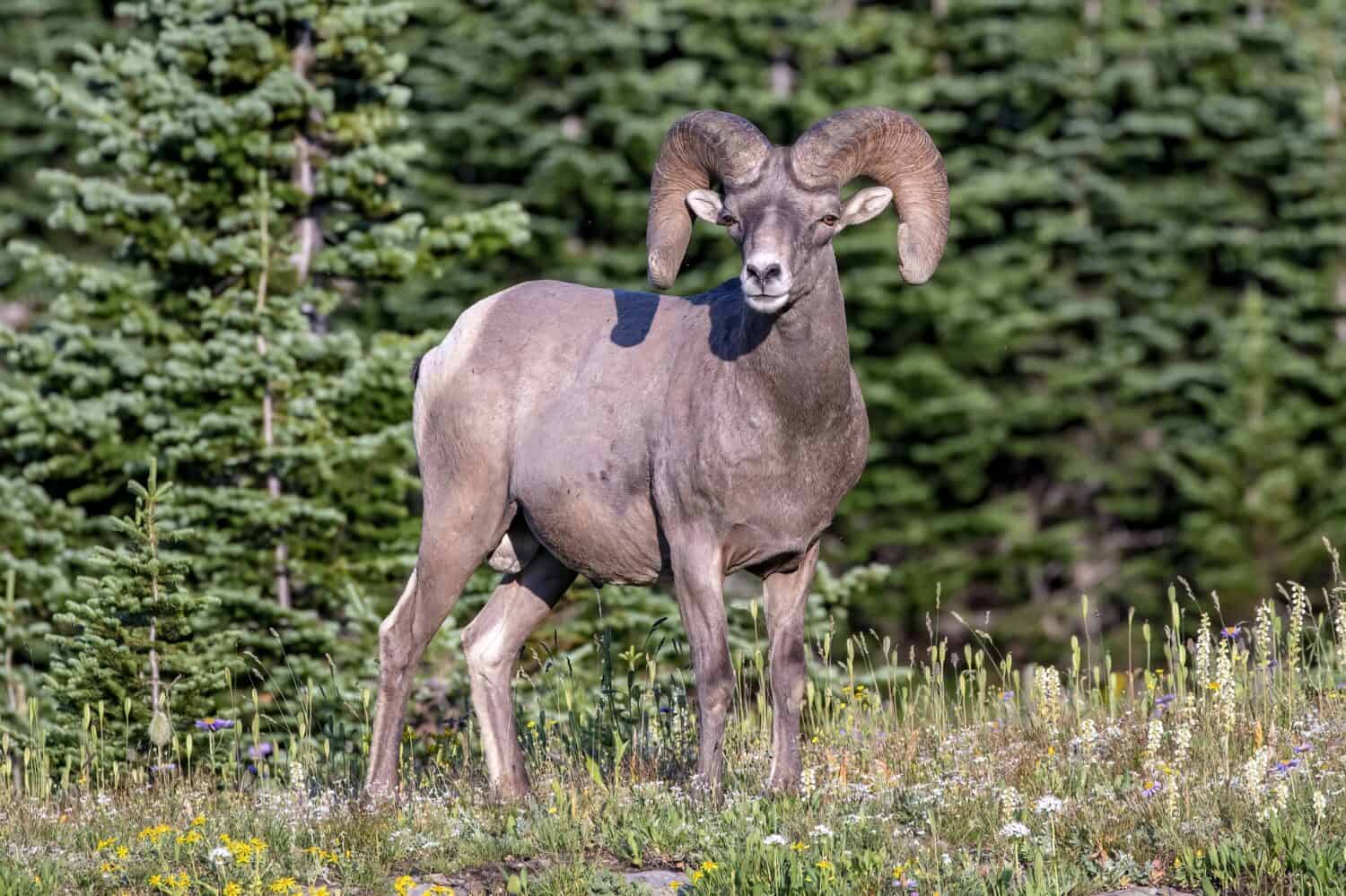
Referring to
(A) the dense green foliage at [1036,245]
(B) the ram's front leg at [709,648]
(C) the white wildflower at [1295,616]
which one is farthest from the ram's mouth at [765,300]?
(A) the dense green foliage at [1036,245]

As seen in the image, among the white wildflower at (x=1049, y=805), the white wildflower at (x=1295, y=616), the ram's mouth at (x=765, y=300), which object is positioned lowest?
the white wildflower at (x=1049, y=805)

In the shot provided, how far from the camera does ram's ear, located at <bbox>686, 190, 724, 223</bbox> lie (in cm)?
872

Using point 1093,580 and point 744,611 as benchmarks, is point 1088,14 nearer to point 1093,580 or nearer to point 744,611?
point 1093,580

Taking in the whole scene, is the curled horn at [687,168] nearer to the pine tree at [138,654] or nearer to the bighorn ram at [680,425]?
the bighorn ram at [680,425]

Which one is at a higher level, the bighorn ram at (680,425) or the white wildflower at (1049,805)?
the bighorn ram at (680,425)

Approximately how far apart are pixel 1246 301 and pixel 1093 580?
484 cm

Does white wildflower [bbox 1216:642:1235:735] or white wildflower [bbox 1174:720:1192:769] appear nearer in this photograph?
white wildflower [bbox 1174:720:1192:769]

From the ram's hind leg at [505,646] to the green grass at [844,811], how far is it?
0.57 ft

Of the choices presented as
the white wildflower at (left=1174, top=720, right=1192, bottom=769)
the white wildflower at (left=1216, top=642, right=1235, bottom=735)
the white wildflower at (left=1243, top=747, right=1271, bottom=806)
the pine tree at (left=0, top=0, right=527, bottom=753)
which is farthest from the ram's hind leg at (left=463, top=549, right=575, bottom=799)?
the pine tree at (left=0, top=0, right=527, bottom=753)

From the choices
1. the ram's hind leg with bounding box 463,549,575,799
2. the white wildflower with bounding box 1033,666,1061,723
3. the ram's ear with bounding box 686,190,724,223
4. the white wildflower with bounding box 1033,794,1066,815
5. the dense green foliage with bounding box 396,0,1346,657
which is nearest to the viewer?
the white wildflower with bounding box 1033,794,1066,815

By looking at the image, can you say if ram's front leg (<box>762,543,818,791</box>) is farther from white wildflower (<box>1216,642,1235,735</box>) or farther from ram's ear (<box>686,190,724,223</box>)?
white wildflower (<box>1216,642,1235,735</box>)

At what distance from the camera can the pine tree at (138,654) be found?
9.89 m

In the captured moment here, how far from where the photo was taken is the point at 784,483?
8.42 metres

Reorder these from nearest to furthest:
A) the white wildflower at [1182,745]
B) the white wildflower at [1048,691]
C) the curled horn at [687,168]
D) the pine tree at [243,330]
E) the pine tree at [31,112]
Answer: the white wildflower at [1182,745] → the curled horn at [687,168] → the white wildflower at [1048,691] → the pine tree at [243,330] → the pine tree at [31,112]
